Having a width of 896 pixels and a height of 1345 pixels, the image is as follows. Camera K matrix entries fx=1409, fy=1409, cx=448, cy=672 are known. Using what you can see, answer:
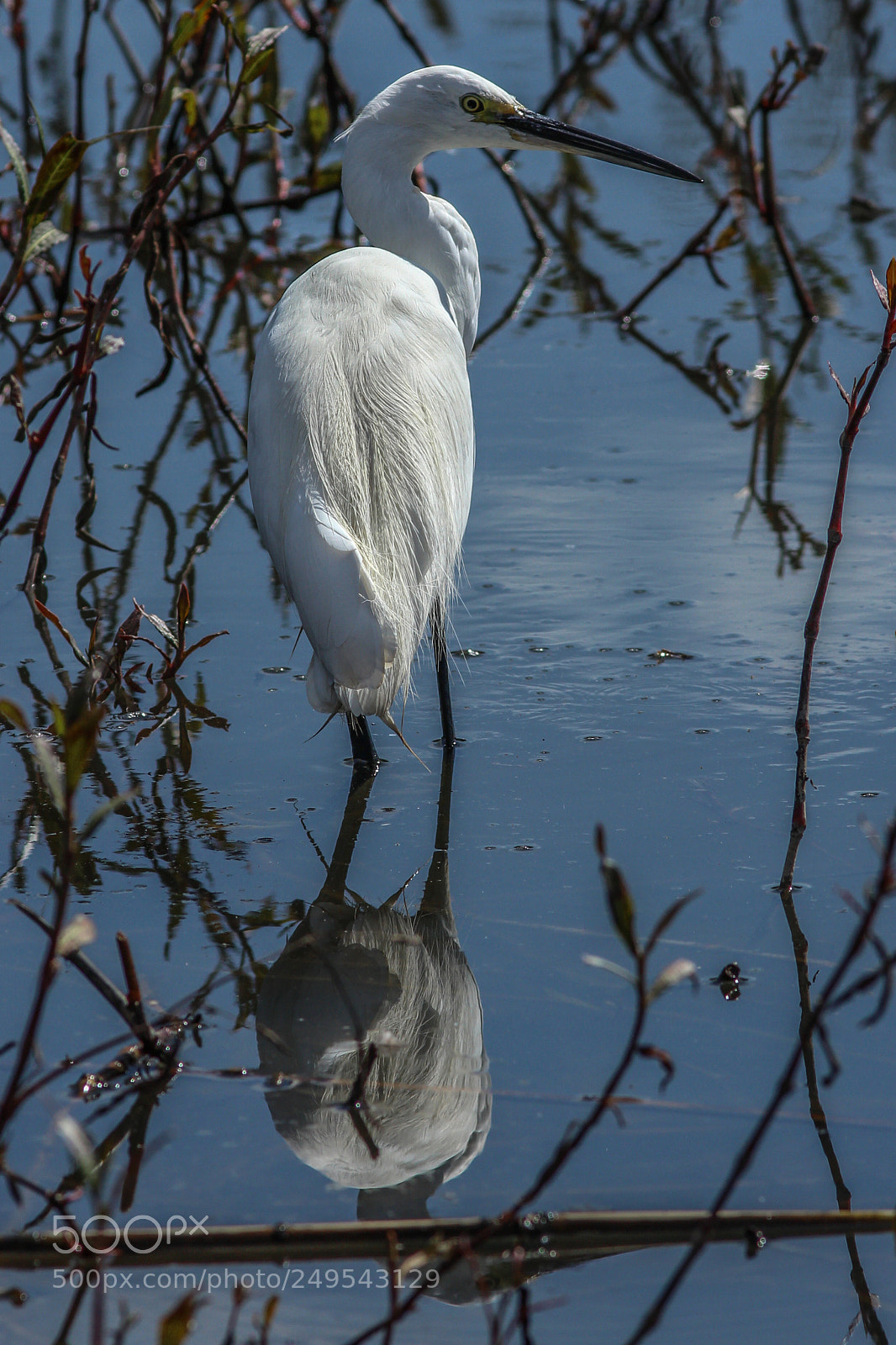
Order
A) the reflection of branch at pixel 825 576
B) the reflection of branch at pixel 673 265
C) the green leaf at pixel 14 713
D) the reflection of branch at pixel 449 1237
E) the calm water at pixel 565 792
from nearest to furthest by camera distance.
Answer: the green leaf at pixel 14 713, the reflection of branch at pixel 449 1237, the calm water at pixel 565 792, the reflection of branch at pixel 825 576, the reflection of branch at pixel 673 265

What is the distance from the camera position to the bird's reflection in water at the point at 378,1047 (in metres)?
1.74

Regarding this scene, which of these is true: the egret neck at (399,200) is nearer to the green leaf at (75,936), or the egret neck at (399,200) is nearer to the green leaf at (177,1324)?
the green leaf at (75,936)

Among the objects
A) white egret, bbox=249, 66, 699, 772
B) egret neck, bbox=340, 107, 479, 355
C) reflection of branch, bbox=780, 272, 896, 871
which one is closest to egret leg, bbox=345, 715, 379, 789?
white egret, bbox=249, 66, 699, 772

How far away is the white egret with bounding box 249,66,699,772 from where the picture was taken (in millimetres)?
2355

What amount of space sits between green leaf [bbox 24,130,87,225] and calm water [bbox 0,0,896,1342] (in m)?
0.95

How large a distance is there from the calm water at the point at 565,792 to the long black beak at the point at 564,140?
86 cm

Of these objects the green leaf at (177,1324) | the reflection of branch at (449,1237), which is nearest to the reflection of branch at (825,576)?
the reflection of branch at (449,1237)

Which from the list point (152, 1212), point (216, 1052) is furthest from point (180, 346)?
point (152, 1212)

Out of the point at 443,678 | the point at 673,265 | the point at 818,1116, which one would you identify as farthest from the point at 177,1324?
the point at 673,265

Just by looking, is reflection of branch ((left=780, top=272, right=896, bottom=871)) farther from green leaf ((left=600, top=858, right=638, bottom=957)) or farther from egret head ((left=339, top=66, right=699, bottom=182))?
egret head ((left=339, top=66, right=699, bottom=182))

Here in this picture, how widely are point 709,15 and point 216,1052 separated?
8.39 m

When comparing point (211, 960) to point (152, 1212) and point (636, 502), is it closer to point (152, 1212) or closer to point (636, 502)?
point (152, 1212)

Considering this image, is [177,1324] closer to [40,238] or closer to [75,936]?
[75,936]

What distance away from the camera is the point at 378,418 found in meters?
2.65
